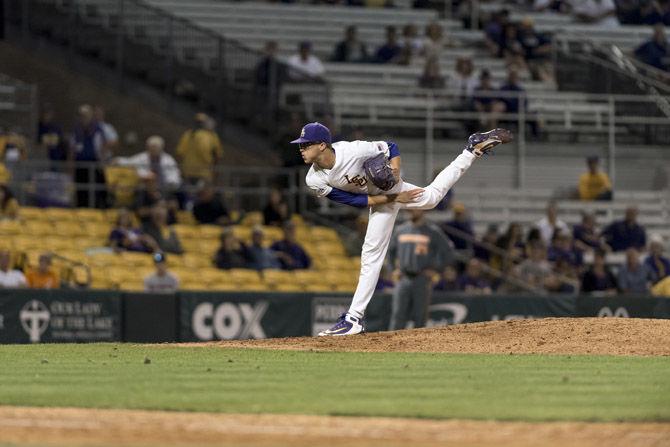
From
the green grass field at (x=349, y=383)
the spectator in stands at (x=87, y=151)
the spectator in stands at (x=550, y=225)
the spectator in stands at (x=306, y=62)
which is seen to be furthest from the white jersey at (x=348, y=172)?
the spectator in stands at (x=306, y=62)

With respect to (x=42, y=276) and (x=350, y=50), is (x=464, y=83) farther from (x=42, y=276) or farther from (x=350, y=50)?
(x=42, y=276)

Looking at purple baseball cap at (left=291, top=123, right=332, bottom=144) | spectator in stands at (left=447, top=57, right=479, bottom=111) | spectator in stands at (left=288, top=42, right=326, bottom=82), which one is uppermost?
purple baseball cap at (left=291, top=123, right=332, bottom=144)

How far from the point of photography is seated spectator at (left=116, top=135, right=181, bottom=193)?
23.8 meters

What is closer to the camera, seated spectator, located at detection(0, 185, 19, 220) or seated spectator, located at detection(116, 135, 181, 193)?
seated spectator, located at detection(0, 185, 19, 220)

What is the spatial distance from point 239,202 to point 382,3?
25.0ft

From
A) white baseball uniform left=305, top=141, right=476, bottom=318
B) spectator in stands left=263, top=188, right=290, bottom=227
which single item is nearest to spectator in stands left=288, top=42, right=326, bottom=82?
spectator in stands left=263, top=188, right=290, bottom=227

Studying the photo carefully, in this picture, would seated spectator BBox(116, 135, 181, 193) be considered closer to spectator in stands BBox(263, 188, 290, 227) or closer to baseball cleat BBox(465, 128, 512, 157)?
spectator in stands BBox(263, 188, 290, 227)

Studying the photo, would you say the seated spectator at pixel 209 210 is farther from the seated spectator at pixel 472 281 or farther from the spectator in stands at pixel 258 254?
the seated spectator at pixel 472 281

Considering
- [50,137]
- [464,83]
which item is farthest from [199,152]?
[464,83]

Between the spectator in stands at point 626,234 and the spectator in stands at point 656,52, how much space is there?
5491mm

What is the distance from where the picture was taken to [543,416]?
934 centimetres

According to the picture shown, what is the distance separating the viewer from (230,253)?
22.5 meters

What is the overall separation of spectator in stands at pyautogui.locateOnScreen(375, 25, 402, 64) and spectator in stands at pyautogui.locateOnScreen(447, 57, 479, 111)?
1371 mm

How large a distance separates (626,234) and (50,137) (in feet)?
31.5
